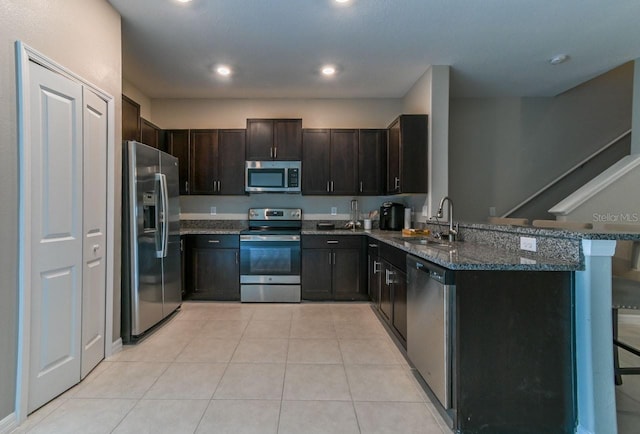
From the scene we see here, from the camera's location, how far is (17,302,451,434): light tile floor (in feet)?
5.50

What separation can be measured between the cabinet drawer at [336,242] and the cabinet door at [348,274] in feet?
0.21

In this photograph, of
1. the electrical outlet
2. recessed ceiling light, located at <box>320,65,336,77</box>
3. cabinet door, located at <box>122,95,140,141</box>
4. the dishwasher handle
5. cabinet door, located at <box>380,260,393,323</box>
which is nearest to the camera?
the dishwasher handle

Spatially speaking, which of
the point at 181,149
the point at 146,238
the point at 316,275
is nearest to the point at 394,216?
the point at 316,275

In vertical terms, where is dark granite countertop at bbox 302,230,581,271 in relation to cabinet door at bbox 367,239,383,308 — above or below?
above

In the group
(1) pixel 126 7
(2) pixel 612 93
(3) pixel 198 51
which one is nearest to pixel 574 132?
(2) pixel 612 93

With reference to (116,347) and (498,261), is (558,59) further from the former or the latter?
(116,347)

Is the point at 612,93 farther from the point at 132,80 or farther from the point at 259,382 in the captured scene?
the point at 132,80

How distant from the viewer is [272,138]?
13.6 feet

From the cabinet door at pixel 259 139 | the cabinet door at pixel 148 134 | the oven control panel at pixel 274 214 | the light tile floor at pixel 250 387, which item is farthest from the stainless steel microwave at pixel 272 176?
the light tile floor at pixel 250 387

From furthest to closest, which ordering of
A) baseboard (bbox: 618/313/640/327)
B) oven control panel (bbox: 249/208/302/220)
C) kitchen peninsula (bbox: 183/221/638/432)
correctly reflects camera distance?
1. oven control panel (bbox: 249/208/302/220)
2. baseboard (bbox: 618/313/640/327)
3. kitchen peninsula (bbox: 183/221/638/432)

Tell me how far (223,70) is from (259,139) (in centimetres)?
93

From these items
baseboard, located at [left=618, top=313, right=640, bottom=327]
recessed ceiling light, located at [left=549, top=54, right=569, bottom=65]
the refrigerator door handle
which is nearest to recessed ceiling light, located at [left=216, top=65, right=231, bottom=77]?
the refrigerator door handle

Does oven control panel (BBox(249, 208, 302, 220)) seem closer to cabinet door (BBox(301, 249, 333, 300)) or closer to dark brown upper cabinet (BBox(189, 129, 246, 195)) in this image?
dark brown upper cabinet (BBox(189, 129, 246, 195))

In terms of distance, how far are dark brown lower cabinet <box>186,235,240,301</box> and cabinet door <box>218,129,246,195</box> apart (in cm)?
75
